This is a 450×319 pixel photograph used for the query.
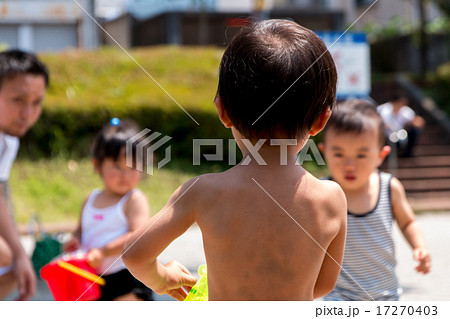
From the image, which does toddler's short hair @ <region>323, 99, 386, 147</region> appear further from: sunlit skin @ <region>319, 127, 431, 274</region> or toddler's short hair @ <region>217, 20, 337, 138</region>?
toddler's short hair @ <region>217, 20, 337, 138</region>

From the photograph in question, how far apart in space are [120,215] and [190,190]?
182 cm

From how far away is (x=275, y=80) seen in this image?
4.77 ft

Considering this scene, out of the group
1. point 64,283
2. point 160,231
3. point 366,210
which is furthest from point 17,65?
point 160,231

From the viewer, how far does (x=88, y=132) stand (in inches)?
392

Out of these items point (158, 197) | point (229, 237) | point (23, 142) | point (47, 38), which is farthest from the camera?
point (47, 38)

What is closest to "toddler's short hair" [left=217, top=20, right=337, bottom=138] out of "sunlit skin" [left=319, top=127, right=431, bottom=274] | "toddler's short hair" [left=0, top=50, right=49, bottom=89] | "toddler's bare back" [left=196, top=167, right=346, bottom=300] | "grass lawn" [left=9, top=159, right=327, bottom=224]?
"toddler's bare back" [left=196, top=167, right=346, bottom=300]

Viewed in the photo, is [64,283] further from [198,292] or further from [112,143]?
[198,292]

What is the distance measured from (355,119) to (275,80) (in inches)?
56.1

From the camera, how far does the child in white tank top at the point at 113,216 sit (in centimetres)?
315

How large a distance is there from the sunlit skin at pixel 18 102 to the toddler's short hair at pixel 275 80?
190 cm

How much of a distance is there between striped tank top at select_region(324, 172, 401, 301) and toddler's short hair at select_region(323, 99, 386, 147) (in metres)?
0.34
